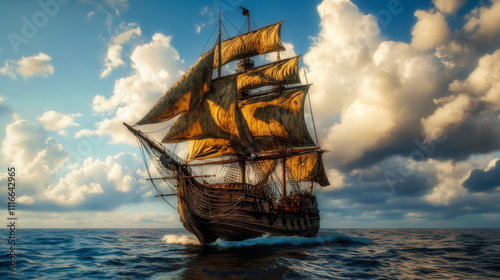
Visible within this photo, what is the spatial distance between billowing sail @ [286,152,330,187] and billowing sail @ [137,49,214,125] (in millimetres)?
30013

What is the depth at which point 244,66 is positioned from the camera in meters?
46.7

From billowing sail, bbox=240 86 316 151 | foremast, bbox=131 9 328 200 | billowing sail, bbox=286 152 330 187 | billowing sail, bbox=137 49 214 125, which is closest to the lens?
billowing sail, bbox=137 49 214 125

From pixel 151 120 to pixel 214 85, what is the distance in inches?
414

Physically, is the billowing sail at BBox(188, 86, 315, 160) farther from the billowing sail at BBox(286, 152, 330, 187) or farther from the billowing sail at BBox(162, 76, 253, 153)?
the billowing sail at BBox(286, 152, 330, 187)

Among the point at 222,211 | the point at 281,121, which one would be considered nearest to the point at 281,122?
the point at 281,121

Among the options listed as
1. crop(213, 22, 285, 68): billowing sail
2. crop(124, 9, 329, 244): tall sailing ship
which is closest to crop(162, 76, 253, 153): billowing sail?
crop(124, 9, 329, 244): tall sailing ship

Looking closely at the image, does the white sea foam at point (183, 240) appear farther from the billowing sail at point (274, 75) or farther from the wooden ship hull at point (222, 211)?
the billowing sail at point (274, 75)

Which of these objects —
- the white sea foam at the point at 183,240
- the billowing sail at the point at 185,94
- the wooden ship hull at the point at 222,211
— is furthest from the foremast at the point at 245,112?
the white sea foam at the point at 183,240

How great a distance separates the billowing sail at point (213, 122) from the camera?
29.5 m

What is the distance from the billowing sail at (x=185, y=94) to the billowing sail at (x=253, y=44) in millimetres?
16664

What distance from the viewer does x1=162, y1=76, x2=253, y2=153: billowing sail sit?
29.5 metres

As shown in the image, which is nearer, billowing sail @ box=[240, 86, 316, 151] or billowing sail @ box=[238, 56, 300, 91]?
billowing sail @ box=[240, 86, 316, 151]

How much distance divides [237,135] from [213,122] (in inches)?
112

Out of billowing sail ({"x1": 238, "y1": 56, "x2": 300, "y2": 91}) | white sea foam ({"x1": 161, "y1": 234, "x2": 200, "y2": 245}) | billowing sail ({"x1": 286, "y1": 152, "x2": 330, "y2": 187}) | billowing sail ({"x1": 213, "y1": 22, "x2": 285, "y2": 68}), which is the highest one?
billowing sail ({"x1": 213, "y1": 22, "x2": 285, "y2": 68})
